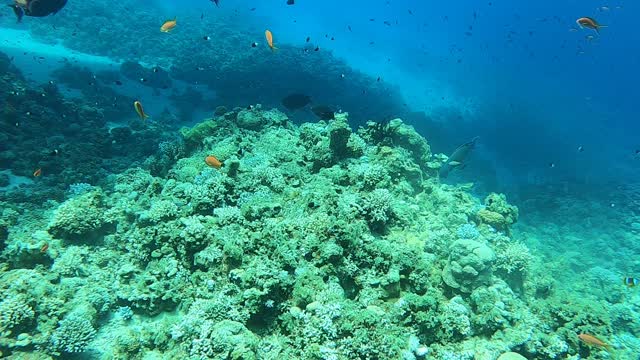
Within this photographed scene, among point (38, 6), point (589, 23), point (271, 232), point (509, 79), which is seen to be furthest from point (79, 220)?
point (509, 79)

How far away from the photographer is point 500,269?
26.2ft

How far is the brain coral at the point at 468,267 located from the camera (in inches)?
231

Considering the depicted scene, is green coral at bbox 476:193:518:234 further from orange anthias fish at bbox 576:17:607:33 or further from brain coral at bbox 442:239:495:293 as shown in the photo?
orange anthias fish at bbox 576:17:607:33

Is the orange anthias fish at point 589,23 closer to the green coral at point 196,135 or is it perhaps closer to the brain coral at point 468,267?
the brain coral at point 468,267

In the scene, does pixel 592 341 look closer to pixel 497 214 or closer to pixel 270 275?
pixel 497 214

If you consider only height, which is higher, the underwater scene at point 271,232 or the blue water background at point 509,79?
the blue water background at point 509,79

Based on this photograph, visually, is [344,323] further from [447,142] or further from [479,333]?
[447,142]

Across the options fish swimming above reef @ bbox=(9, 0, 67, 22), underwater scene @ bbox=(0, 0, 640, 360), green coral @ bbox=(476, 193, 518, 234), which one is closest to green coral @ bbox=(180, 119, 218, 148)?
underwater scene @ bbox=(0, 0, 640, 360)

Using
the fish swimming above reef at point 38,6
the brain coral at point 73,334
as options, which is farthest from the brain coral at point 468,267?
the fish swimming above reef at point 38,6

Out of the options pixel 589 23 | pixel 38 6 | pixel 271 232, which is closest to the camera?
pixel 271 232

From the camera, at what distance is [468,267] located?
5871mm

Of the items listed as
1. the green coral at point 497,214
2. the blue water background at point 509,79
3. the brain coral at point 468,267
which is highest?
the blue water background at point 509,79

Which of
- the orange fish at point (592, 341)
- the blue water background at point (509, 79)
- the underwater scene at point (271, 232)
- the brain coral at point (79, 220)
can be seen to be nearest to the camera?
the underwater scene at point (271, 232)

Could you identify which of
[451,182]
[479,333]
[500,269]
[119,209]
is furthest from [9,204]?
[451,182]
